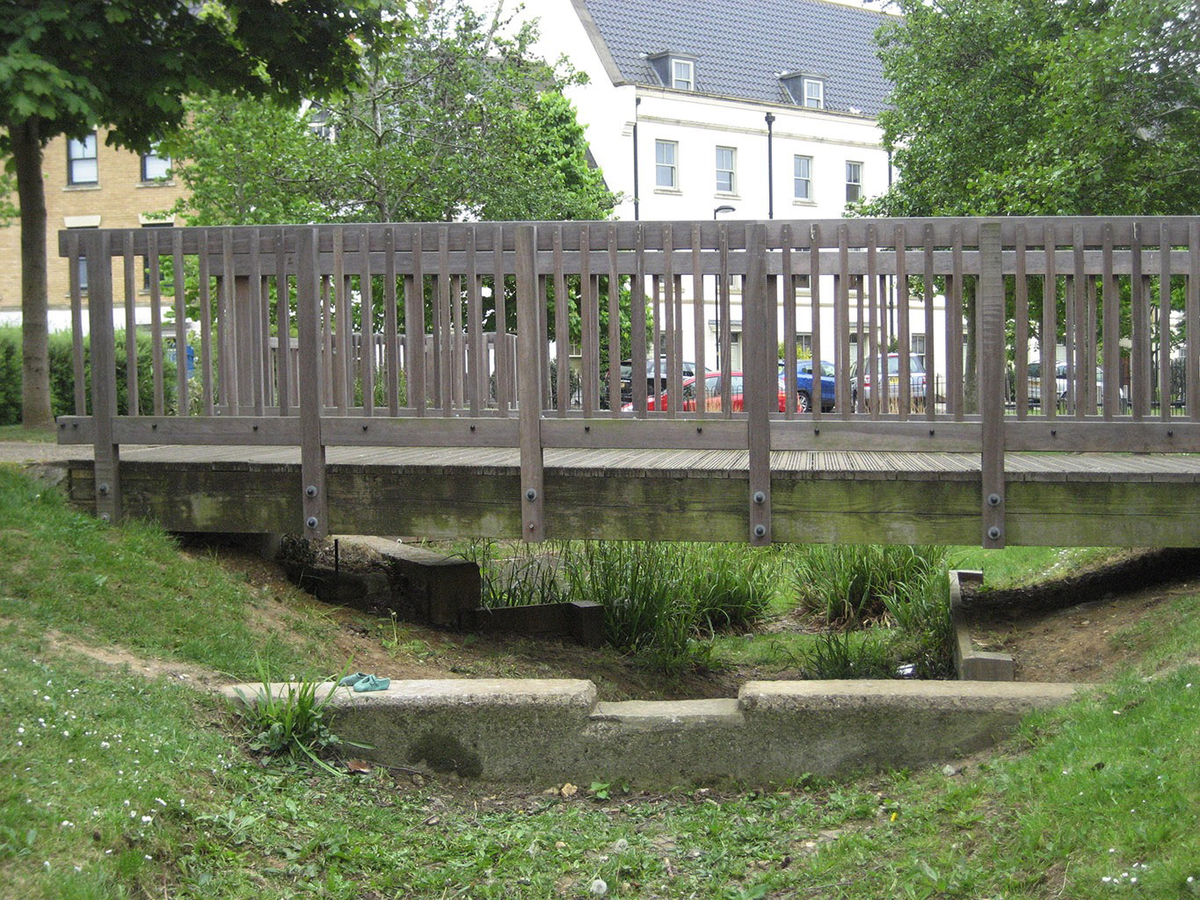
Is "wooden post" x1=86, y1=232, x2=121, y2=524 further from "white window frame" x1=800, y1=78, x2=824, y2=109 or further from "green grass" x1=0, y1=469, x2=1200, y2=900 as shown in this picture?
"white window frame" x1=800, y1=78, x2=824, y2=109

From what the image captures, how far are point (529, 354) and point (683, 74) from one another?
3770 cm

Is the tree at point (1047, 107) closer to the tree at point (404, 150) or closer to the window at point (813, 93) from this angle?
the tree at point (404, 150)

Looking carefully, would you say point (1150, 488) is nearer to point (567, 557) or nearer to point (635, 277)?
point (635, 277)

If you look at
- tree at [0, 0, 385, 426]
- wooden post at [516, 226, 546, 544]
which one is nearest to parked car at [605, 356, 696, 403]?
wooden post at [516, 226, 546, 544]

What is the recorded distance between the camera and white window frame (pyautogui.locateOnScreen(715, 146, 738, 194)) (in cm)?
4275

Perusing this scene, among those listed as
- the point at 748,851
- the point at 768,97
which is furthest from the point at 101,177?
the point at 748,851

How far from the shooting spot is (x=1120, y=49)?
14.7 metres

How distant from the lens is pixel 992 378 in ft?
21.6

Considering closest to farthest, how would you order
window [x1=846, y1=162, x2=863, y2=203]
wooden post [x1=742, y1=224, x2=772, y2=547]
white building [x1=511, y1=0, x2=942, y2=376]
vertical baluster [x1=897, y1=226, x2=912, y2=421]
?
vertical baluster [x1=897, y1=226, x2=912, y2=421]
wooden post [x1=742, y1=224, x2=772, y2=547]
white building [x1=511, y1=0, x2=942, y2=376]
window [x1=846, y1=162, x2=863, y2=203]

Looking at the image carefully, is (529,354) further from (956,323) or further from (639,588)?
(639,588)

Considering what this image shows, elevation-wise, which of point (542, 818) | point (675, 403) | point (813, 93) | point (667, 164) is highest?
point (813, 93)

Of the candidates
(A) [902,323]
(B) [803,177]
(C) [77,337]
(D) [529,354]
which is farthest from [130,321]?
(B) [803,177]

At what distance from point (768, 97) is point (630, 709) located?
41371mm

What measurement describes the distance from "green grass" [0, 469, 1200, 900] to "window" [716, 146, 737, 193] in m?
38.1
